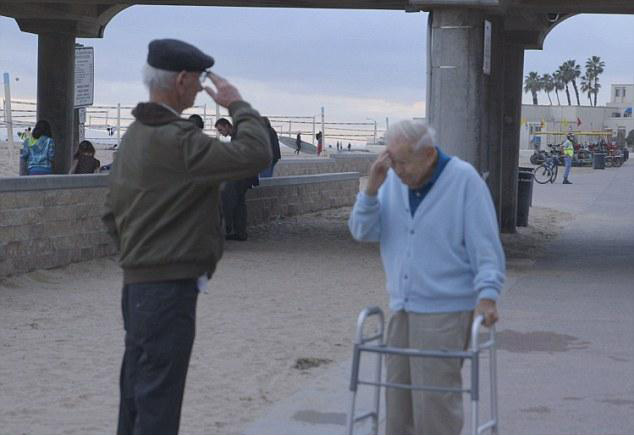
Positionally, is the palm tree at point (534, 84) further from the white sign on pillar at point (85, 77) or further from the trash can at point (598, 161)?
the white sign on pillar at point (85, 77)

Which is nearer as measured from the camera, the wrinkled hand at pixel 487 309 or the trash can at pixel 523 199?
the wrinkled hand at pixel 487 309


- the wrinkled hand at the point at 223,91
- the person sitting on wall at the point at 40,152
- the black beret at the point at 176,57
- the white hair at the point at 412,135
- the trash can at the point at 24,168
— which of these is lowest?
the trash can at the point at 24,168

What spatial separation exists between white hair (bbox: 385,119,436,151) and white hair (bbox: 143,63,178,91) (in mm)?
916

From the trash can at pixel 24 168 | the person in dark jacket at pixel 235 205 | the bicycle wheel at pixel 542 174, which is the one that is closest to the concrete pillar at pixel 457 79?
the person in dark jacket at pixel 235 205

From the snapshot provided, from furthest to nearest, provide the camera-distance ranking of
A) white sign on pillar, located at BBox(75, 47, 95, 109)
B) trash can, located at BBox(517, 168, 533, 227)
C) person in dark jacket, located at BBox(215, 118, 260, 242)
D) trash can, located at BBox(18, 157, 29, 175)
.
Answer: trash can, located at BBox(517, 168, 533, 227), white sign on pillar, located at BBox(75, 47, 95, 109), trash can, located at BBox(18, 157, 29, 175), person in dark jacket, located at BBox(215, 118, 260, 242)

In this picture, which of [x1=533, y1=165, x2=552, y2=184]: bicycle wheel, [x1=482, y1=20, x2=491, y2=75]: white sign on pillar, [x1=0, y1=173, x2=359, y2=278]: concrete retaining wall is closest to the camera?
[x1=0, y1=173, x2=359, y2=278]: concrete retaining wall

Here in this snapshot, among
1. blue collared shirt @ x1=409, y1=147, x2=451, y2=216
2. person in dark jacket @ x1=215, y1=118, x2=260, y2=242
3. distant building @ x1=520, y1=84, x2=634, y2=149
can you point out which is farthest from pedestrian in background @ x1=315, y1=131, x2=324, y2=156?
distant building @ x1=520, y1=84, x2=634, y2=149

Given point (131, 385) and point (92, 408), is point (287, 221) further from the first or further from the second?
point (131, 385)

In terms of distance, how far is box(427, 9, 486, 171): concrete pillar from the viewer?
1558cm

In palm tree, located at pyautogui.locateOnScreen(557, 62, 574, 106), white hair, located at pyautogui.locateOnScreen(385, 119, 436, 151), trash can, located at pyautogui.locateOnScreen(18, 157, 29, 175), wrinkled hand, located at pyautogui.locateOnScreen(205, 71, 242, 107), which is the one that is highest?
palm tree, located at pyautogui.locateOnScreen(557, 62, 574, 106)

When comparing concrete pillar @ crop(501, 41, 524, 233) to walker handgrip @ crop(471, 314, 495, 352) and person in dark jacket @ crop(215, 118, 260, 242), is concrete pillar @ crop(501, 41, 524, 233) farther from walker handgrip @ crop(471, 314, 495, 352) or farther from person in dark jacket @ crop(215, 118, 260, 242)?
walker handgrip @ crop(471, 314, 495, 352)

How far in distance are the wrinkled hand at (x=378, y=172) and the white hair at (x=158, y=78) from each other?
2.93 ft

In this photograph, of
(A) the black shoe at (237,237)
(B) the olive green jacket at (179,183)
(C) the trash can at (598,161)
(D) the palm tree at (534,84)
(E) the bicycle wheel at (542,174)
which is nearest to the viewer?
(B) the olive green jacket at (179,183)

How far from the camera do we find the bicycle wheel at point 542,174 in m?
45.4
